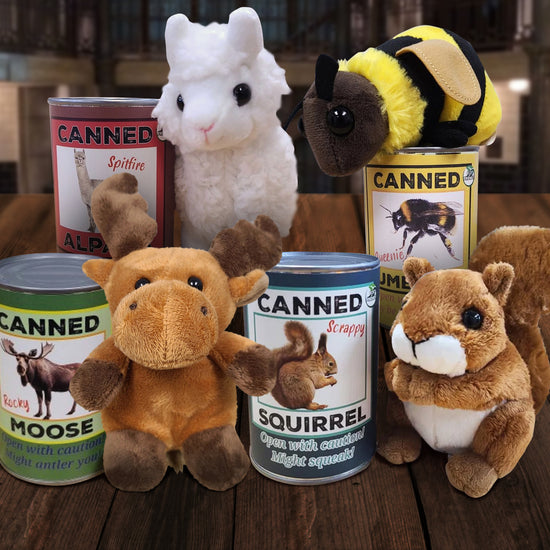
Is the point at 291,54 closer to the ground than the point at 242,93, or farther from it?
farther from it

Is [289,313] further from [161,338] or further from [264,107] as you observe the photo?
[264,107]

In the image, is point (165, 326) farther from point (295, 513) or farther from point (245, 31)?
point (245, 31)

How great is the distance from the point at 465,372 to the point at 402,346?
7 centimetres

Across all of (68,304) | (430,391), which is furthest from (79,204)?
(430,391)

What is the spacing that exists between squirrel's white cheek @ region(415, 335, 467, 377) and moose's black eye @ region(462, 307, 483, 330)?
0.07 feet

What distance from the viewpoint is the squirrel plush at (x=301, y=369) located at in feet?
2.25

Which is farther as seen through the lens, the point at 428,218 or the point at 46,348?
the point at 428,218

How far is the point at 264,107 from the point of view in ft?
2.63

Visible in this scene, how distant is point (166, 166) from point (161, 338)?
0.34 meters

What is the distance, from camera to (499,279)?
2.27 ft

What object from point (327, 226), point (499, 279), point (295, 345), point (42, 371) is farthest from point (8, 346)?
point (327, 226)

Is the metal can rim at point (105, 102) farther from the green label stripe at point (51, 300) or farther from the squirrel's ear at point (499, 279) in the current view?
the squirrel's ear at point (499, 279)

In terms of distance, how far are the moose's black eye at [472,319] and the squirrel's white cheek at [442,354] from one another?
0.9 inches

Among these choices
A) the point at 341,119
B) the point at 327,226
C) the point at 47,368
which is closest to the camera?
the point at 47,368
